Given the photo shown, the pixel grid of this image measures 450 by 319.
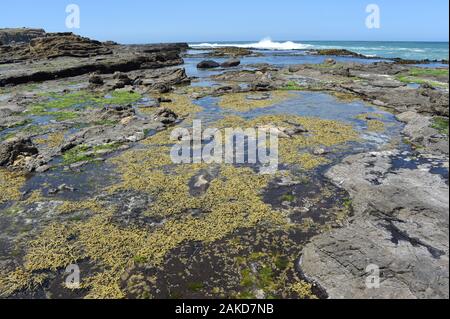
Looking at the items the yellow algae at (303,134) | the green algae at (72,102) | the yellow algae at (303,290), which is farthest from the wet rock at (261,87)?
the yellow algae at (303,290)

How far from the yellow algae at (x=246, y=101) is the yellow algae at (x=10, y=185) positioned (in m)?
18.7

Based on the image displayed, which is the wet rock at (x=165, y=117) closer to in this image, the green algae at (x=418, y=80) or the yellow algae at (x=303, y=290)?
the yellow algae at (x=303, y=290)

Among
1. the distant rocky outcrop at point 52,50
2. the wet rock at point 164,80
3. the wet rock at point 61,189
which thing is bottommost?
the wet rock at point 61,189

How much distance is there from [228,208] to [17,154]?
1327 centimetres

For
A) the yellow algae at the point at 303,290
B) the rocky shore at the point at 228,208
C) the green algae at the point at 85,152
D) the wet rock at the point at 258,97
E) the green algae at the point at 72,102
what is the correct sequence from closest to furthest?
the yellow algae at the point at 303,290 < the rocky shore at the point at 228,208 < the green algae at the point at 85,152 < the green algae at the point at 72,102 < the wet rock at the point at 258,97

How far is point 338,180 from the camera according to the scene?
52.8 feet

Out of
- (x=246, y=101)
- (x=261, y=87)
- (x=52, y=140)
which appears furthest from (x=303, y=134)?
(x=261, y=87)

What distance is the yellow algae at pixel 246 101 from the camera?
32847 mm

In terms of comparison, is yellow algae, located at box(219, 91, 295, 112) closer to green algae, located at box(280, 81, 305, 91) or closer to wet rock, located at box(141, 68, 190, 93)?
green algae, located at box(280, 81, 305, 91)

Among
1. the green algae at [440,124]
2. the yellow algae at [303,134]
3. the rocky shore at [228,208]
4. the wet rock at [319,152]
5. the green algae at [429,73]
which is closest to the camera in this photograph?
the rocky shore at [228,208]

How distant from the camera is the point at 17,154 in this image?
A: 784 inches

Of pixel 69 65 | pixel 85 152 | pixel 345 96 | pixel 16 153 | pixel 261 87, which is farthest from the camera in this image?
pixel 69 65

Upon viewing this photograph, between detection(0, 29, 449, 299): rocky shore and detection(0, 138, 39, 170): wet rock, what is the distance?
0.26 ft

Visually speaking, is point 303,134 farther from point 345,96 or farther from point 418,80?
point 418,80
